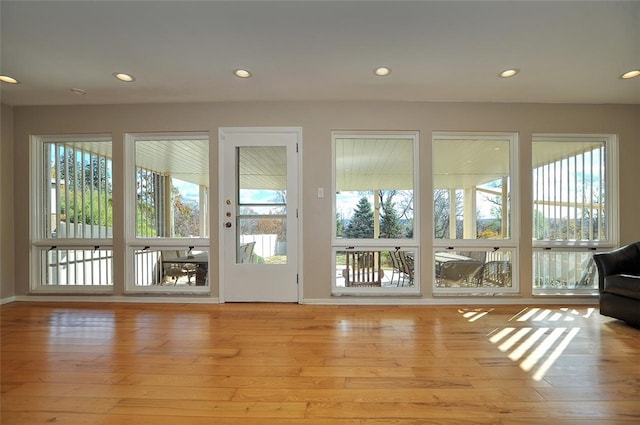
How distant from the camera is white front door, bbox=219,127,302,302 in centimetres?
347

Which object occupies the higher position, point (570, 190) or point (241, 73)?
point (241, 73)

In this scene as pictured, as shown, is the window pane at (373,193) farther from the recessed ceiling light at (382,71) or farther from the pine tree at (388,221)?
the recessed ceiling light at (382,71)

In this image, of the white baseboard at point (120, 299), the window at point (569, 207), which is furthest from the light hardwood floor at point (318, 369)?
the window at point (569, 207)

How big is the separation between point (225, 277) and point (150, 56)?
7.60 feet

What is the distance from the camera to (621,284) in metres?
2.69

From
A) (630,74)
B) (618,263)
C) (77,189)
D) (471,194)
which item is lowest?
(618,263)

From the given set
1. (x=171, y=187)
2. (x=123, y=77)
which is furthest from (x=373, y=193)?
(x=123, y=77)

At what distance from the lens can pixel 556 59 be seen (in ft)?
8.31

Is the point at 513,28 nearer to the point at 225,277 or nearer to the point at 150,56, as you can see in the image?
the point at 150,56

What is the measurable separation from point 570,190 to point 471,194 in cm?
121

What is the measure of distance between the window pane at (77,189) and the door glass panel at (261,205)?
1640 mm

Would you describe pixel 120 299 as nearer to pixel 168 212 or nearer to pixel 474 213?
pixel 168 212

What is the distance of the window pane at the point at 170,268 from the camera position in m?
3.57

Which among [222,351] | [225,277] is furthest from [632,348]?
[225,277]
